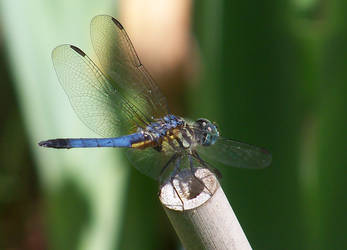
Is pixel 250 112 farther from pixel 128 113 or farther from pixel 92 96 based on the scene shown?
pixel 92 96

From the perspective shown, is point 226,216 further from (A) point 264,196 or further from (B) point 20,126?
(B) point 20,126

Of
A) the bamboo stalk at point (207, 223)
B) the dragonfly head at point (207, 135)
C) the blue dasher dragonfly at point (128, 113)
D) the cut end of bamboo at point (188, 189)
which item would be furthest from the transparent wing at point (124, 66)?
the bamboo stalk at point (207, 223)

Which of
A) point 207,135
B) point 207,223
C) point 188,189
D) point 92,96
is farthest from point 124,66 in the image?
point 207,223

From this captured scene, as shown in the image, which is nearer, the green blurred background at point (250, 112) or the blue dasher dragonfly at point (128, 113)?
the blue dasher dragonfly at point (128, 113)

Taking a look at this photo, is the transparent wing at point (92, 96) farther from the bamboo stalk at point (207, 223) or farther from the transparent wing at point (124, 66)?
the bamboo stalk at point (207, 223)

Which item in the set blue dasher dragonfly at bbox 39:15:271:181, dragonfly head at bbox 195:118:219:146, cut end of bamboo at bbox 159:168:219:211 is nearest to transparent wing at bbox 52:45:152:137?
blue dasher dragonfly at bbox 39:15:271:181
